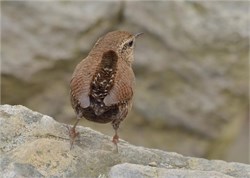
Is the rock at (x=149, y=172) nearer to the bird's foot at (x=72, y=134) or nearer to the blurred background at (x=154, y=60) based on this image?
the bird's foot at (x=72, y=134)

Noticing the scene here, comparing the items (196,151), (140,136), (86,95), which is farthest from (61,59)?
(86,95)

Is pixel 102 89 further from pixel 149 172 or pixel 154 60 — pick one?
pixel 154 60

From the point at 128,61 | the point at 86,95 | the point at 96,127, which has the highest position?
the point at 96,127

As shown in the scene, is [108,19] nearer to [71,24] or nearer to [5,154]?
[71,24]

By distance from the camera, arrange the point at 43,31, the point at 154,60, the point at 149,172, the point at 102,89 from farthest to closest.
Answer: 1. the point at 154,60
2. the point at 43,31
3. the point at 102,89
4. the point at 149,172

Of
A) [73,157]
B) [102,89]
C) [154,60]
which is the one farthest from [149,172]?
[154,60]

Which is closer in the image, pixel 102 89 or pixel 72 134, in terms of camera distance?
pixel 102 89

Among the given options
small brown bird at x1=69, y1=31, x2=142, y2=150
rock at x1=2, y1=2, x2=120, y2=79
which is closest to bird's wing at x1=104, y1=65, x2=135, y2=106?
small brown bird at x1=69, y1=31, x2=142, y2=150
